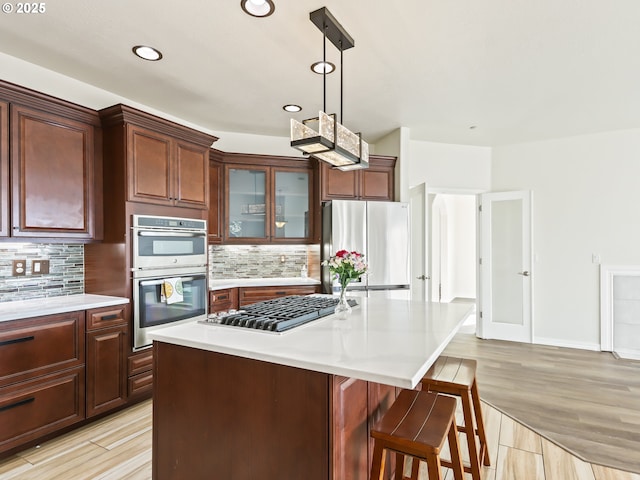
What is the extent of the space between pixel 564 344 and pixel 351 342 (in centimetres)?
437

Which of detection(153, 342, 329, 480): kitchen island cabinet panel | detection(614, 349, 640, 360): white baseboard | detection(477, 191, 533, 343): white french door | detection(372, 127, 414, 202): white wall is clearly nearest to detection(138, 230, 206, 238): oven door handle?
detection(153, 342, 329, 480): kitchen island cabinet panel

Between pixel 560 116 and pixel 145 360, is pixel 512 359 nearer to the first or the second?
pixel 560 116

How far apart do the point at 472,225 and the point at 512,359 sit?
17.3ft

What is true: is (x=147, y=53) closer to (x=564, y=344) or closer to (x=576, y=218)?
(x=576, y=218)

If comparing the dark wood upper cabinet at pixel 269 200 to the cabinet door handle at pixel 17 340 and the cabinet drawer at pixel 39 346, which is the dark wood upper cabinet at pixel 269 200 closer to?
the cabinet drawer at pixel 39 346

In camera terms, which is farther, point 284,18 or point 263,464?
point 284,18

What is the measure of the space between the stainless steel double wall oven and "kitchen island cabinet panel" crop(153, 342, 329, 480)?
1349 mm

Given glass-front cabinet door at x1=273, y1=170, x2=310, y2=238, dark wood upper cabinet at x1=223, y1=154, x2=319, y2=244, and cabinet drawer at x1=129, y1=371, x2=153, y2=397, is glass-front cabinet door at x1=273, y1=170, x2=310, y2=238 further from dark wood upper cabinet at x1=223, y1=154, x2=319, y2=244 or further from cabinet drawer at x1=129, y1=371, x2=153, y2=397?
cabinet drawer at x1=129, y1=371, x2=153, y2=397

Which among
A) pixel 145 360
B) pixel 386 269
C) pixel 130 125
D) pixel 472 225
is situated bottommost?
pixel 145 360

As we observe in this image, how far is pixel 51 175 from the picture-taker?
264 centimetres

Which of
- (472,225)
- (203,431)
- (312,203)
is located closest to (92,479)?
(203,431)

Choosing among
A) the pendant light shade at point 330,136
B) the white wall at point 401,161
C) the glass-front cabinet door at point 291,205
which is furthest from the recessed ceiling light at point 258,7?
the white wall at point 401,161

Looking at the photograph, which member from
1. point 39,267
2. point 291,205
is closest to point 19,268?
point 39,267

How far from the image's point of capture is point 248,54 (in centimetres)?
262
